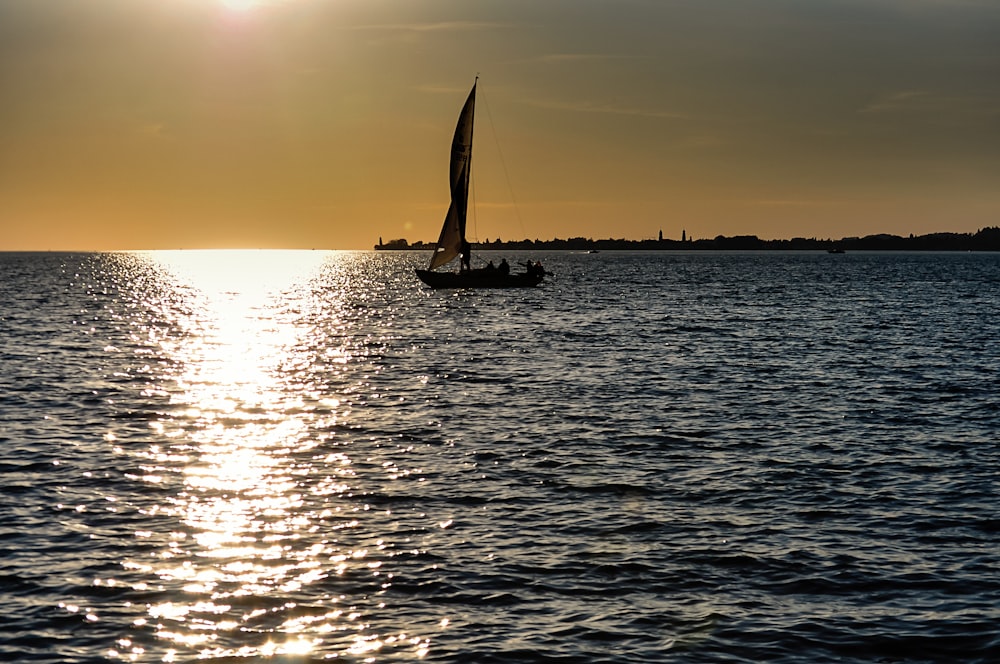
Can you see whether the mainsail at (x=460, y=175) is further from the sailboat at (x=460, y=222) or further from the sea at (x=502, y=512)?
the sea at (x=502, y=512)

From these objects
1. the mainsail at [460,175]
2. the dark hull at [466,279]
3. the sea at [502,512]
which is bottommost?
the sea at [502,512]

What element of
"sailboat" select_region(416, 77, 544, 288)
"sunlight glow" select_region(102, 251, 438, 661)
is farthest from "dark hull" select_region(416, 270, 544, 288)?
"sunlight glow" select_region(102, 251, 438, 661)

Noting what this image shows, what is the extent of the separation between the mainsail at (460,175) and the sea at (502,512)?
201 ft

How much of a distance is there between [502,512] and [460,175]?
298ft

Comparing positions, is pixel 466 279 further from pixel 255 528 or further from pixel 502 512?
pixel 255 528

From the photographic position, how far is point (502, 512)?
2167 cm

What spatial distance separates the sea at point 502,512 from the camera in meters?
15.1

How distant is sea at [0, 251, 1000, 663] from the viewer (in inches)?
595

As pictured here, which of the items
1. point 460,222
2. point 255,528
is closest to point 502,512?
point 255,528

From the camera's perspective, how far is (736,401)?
37.7m

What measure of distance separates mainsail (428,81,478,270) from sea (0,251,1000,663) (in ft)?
201

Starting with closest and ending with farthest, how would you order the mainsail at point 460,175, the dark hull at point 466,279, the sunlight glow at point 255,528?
the sunlight glow at point 255,528
the mainsail at point 460,175
the dark hull at point 466,279

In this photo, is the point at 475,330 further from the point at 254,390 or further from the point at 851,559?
the point at 851,559

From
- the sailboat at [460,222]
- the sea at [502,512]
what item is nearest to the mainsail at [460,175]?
the sailboat at [460,222]
